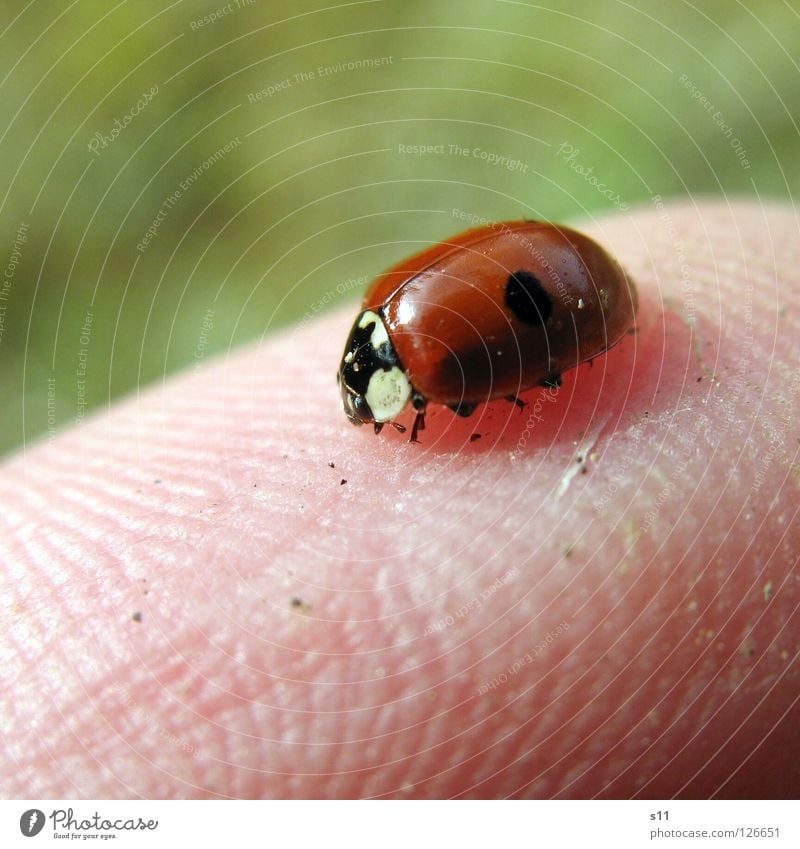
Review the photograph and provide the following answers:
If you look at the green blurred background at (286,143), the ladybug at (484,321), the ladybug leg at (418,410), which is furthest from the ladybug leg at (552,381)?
the green blurred background at (286,143)

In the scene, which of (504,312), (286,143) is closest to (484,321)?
(504,312)

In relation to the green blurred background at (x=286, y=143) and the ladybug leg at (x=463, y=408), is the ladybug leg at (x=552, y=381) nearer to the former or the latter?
the ladybug leg at (x=463, y=408)

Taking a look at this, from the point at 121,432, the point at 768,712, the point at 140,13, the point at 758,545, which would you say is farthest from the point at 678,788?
the point at 140,13

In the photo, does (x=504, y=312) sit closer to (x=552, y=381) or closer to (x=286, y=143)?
(x=552, y=381)

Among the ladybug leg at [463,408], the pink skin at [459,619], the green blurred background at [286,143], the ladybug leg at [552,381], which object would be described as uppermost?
the green blurred background at [286,143]

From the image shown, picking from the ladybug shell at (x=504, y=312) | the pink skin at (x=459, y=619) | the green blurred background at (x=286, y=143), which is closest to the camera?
the pink skin at (x=459, y=619)
